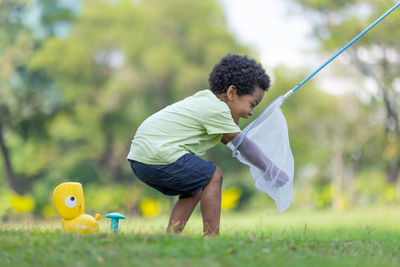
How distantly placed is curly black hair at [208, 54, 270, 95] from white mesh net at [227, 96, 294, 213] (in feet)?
0.94

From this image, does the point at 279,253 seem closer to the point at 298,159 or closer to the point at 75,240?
the point at 75,240

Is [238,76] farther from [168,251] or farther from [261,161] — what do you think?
[168,251]

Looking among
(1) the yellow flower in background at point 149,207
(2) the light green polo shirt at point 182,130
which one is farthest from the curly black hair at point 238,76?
(1) the yellow flower in background at point 149,207

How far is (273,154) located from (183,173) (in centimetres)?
85

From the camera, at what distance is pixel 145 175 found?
13.9 feet

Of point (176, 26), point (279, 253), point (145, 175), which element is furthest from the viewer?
point (176, 26)

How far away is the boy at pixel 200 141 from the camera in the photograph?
13.4 ft

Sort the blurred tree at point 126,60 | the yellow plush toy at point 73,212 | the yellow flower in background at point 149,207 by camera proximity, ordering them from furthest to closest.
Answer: the blurred tree at point 126,60
the yellow flower in background at point 149,207
the yellow plush toy at point 73,212

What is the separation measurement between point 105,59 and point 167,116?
21.0 m

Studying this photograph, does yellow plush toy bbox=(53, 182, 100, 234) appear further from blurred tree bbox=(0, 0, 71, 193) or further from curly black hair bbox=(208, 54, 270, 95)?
blurred tree bbox=(0, 0, 71, 193)

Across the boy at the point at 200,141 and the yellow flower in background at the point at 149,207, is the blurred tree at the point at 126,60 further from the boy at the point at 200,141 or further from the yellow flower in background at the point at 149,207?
the boy at the point at 200,141

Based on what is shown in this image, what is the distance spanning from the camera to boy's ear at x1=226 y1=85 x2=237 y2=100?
4.49 meters

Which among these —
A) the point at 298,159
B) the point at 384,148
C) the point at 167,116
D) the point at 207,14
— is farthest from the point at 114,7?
the point at 167,116

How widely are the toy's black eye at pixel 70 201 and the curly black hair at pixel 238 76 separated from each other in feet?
4.83
